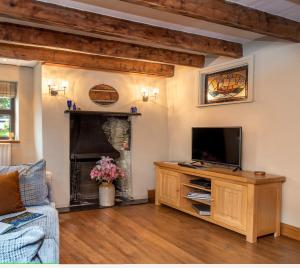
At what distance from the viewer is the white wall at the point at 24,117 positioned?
5402 mm

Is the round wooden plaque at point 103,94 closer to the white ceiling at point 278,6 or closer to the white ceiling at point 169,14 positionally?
the white ceiling at point 169,14

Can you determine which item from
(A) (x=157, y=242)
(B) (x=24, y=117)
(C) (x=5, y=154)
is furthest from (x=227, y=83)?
(C) (x=5, y=154)

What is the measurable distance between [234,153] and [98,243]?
203 cm

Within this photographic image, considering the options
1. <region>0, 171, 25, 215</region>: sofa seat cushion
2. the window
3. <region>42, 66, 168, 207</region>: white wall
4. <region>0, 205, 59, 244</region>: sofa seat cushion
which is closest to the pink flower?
<region>42, 66, 168, 207</region>: white wall

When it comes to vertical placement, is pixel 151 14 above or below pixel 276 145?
above

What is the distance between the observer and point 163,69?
5.32 m

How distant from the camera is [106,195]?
4895mm

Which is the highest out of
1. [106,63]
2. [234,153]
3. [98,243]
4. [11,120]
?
[106,63]

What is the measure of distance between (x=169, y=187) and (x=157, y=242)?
1433mm

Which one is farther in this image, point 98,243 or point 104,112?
point 104,112

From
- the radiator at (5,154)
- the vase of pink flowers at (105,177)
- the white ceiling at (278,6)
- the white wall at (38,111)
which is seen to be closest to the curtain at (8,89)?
the white wall at (38,111)

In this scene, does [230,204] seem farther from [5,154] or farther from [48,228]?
[5,154]

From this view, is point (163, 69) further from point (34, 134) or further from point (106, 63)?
point (34, 134)

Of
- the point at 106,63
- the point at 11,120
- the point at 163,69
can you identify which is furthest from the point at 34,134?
the point at 163,69
